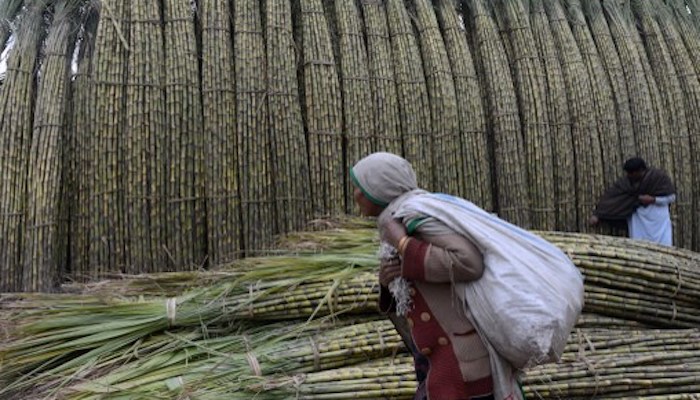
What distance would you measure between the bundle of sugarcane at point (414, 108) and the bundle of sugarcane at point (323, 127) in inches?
20.3

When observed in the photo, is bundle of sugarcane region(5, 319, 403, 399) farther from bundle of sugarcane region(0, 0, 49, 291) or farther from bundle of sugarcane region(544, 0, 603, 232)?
bundle of sugarcane region(544, 0, 603, 232)

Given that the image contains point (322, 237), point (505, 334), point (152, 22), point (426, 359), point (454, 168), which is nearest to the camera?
point (505, 334)

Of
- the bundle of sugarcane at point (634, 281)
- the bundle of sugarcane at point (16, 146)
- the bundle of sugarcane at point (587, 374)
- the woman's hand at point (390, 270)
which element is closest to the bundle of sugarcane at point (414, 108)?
the bundle of sugarcane at point (634, 281)

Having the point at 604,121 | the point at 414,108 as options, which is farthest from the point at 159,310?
the point at 604,121

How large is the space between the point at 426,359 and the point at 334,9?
3.80 meters

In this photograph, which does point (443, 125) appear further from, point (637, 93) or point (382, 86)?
point (637, 93)

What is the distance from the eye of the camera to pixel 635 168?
630cm

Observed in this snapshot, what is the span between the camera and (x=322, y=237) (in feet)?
16.6

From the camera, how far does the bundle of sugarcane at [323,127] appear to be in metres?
5.58

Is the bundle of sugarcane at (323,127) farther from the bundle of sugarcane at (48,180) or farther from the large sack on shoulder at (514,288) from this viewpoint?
the large sack on shoulder at (514,288)

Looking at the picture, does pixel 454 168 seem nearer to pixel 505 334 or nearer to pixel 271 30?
pixel 271 30

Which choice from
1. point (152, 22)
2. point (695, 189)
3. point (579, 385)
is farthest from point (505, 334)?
point (695, 189)

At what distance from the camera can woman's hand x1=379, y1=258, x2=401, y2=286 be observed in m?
3.03

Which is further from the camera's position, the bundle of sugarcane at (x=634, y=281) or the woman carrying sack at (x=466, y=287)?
the bundle of sugarcane at (x=634, y=281)
